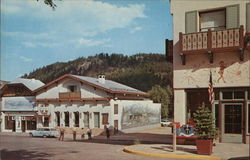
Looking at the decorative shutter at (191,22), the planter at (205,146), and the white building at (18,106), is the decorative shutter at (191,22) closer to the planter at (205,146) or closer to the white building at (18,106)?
the planter at (205,146)

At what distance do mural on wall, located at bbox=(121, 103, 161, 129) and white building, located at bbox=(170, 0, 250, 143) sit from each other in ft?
53.7

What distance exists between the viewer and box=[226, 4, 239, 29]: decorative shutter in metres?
17.6

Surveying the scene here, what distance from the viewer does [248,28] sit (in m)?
17.3

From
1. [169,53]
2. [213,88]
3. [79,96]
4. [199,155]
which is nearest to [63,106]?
[79,96]

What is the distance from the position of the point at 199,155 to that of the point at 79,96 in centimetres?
2208

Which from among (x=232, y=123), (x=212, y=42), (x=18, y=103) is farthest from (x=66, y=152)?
(x=18, y=103)

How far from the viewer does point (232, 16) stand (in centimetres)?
1775

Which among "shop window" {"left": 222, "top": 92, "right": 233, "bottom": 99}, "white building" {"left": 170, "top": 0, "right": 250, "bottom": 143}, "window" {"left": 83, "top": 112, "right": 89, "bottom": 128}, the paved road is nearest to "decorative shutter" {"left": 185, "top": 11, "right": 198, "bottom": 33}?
"white building" {"left": 170, "top": 0, "right": 250, "bottom": 143}

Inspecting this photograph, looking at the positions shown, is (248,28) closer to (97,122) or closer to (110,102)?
(110,102)

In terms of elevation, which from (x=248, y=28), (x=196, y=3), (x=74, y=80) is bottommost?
(x=74, y=80)

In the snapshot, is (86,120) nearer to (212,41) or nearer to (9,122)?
(9,122)

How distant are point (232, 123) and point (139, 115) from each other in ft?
69.8

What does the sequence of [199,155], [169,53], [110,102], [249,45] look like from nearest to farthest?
[199,155] → [249,45] → [169,53] → [110,102]

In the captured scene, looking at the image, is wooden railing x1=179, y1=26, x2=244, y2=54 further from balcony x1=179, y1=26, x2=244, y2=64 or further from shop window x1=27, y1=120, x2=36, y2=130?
shop window x1=27, y1=120, x2=36, y2=130
